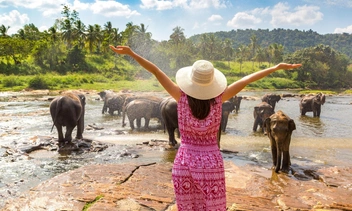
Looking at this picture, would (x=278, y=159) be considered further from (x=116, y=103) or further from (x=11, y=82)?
(x=11, y=82)

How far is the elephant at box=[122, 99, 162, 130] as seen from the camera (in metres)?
14.2

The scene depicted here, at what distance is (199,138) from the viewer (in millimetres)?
2756

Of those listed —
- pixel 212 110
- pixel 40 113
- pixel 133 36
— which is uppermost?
pixel 133 36

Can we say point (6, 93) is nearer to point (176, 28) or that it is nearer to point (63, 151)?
point (63, 151)

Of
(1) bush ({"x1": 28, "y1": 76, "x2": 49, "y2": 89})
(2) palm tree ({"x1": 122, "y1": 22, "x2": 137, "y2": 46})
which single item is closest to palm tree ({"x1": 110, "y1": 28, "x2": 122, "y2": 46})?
(2) palm tree ({"x1": 122, "y1": 22, "x2": 137, "y2": 46})

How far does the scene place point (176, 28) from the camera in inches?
3118

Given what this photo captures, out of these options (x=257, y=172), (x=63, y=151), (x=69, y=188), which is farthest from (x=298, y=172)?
(x=63, y=151)

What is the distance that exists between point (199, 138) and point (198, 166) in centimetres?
22

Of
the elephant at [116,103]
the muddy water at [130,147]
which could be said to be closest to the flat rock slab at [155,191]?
the muddy water at [130,147]

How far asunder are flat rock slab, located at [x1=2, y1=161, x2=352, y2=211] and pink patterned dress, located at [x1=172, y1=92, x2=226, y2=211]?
2.28 m

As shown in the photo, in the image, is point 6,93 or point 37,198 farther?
point 6,93

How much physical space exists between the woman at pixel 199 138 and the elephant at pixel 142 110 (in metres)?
11.5

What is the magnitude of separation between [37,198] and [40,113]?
15549 mm

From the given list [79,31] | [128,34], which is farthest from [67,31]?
[128,34]
